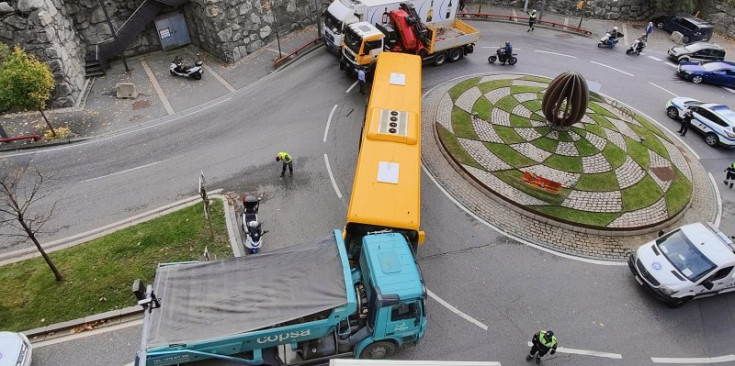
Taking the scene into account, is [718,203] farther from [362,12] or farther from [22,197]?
[22,197]

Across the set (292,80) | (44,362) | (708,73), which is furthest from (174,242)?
(708,73)

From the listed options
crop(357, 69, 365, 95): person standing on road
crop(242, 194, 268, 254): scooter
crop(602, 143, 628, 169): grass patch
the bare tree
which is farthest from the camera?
crop(357, 69, 365, 95): person standing on road

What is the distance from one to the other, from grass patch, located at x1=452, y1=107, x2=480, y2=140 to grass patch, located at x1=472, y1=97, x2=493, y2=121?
0.65 m

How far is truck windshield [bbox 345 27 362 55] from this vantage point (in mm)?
25250

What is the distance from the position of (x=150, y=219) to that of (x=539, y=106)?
19713 mm

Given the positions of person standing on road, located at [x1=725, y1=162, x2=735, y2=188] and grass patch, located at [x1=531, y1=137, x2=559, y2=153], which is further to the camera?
grass patch, located at [x1=531, y1=137, x2=559, y2=153]

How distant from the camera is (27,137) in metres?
20.9

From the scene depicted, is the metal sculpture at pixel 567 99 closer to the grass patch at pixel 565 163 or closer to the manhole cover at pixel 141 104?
the grass patch at pixel 565 163

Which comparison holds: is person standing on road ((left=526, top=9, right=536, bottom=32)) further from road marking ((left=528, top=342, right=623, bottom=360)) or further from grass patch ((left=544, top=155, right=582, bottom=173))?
road marking ((left=528, top=342, right=623, bottom=360))

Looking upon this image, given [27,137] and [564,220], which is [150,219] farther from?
[564,220]

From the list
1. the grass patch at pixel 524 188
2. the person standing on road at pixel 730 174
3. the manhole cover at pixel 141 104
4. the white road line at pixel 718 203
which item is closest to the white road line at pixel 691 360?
the grass patch at pixel 524 188

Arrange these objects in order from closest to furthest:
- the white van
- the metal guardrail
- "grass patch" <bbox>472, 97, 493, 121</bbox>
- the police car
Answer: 1. the white van
2. the police car
3. "grass patch" <bbox>472, 97, 493, 121</bbox>
4. the metal guardrail

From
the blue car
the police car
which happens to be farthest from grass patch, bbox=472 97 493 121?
the blue car

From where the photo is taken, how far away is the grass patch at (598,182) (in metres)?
18.9
